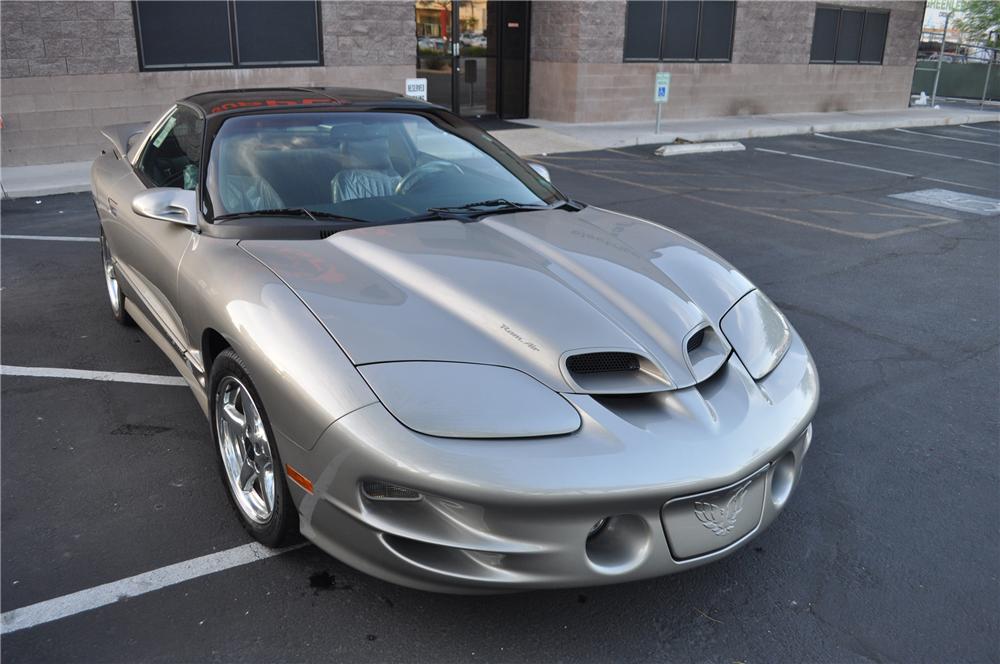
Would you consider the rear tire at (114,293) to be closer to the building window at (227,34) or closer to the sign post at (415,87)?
the sign post at (415,87)

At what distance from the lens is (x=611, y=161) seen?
487 inches

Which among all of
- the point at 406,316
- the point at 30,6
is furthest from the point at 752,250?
the point at 30,6

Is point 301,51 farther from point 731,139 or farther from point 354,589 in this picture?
point 354,589

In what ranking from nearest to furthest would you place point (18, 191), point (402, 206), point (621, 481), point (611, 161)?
point (621, 481) < point (402, 206) < point (18, 191) < point (611, 161)

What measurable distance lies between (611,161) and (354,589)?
10.5 metres

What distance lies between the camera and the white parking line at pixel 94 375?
430 cm

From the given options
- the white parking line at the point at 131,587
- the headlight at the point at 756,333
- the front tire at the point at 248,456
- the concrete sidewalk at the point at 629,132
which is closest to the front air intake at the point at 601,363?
the headlight at the point at 756,333

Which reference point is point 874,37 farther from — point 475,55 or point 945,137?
point 475,55

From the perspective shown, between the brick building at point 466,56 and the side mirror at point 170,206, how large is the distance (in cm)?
907

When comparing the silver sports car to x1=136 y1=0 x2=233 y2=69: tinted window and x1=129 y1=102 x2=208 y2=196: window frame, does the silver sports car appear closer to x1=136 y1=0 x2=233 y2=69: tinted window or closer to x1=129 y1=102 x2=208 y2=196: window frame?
x1=129 y1=102 x2=208 y2=196: window frame

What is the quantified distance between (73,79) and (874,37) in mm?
19153

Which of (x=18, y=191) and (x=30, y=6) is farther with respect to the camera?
(x=30, y=6)

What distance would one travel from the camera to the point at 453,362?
2408mm

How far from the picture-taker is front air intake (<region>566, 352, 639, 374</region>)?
2.49 metres
